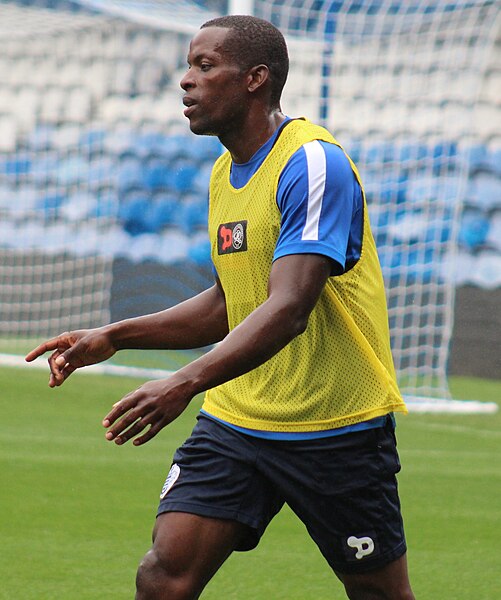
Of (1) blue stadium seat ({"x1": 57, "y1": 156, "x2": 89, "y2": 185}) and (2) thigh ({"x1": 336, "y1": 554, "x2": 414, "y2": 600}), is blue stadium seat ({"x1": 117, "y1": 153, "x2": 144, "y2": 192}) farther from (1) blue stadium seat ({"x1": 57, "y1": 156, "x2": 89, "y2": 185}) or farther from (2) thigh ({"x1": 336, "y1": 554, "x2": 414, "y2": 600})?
(2) thigh ({"x1": 336, "y1": 554, "x2": 414, "y2": 600})

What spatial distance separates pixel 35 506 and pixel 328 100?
612 centimetres

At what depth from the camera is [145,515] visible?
6.39m

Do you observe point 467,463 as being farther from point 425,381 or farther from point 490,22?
point 490,22

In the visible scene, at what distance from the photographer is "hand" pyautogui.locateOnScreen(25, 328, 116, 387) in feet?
11.7

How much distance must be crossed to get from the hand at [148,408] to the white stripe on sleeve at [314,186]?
54 cm

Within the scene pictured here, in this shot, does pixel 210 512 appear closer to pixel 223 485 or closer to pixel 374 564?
pixel 223 485

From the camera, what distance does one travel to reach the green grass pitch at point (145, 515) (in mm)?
5215

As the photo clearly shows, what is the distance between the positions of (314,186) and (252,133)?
0.38 m

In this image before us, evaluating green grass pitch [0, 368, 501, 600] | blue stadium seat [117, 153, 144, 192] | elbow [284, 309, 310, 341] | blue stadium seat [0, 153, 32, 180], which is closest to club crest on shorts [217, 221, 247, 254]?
elbow [284, 309, 310, 341]

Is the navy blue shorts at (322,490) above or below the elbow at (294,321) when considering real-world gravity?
below

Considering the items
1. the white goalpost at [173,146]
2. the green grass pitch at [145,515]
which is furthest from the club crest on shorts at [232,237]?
the white goalpost at [173,146]

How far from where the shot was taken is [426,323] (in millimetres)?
12086

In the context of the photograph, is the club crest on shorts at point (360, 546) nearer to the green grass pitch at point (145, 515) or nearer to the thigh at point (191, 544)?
the thigh at point (191, 544)

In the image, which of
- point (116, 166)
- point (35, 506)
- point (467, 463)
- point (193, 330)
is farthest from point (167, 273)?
→ point (193, 330)
